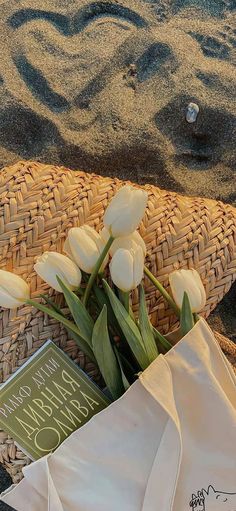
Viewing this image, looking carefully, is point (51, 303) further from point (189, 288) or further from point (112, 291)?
point (189, 288)

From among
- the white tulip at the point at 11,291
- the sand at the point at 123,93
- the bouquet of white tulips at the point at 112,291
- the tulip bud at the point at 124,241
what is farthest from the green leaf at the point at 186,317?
the sand at the point at 123,93

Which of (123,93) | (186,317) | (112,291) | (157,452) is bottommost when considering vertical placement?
(157,452)

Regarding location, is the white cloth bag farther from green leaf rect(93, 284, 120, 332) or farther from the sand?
the sand

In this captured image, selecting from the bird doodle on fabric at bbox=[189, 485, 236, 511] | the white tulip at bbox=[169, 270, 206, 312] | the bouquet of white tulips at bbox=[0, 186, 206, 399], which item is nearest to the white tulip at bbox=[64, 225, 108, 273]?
the bouquet of white tulips at bbox=[0, 186, 206, 399]

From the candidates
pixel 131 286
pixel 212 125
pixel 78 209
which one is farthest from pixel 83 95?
pixel 131 286

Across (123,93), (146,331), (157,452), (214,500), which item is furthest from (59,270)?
(123,93)

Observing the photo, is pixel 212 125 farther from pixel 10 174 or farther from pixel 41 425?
pixel 41 425
